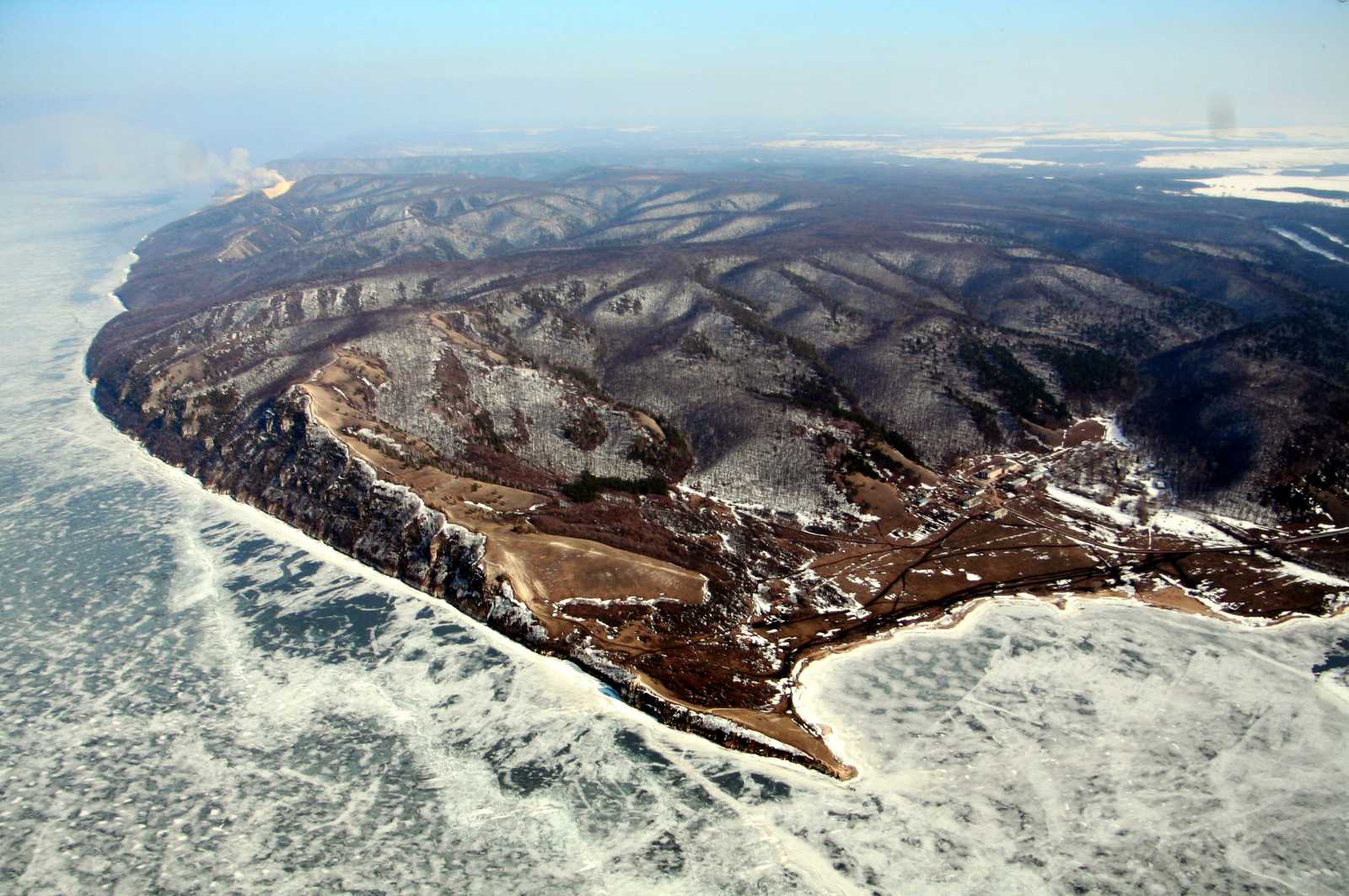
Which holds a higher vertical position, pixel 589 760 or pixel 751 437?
pixel 751 437

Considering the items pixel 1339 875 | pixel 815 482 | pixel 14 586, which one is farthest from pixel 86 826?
pixel 1339 875

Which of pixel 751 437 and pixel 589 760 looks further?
pixel 751 437

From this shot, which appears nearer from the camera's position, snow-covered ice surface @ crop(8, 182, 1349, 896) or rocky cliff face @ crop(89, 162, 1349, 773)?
snow-covered ice surface @ crop(8, 182, 1349, 896)

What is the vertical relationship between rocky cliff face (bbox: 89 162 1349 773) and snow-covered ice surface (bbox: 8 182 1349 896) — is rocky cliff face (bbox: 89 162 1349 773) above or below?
above

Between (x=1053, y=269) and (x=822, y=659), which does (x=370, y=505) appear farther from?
(x=1053, y=269)

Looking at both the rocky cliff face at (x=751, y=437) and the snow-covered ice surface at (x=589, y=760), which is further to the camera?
the rocky cliff face at (x=751, y=437)
